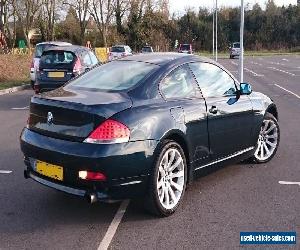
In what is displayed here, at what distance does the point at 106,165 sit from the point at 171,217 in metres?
0.96

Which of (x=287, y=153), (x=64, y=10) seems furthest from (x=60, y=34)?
(x=287, y=153)

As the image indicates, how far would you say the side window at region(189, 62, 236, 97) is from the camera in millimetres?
5223

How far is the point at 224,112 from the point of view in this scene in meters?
5.28

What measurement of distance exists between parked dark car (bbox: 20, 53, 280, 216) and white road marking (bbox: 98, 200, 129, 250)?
316mm

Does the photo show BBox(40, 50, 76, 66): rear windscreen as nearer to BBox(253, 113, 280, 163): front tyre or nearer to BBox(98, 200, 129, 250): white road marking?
BBox(253, 113, 280, 163): front tyre

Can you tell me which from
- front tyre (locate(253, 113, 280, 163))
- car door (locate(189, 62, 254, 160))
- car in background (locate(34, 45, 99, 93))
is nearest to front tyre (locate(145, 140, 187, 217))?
car door (locate(189, 62, 254, 160))

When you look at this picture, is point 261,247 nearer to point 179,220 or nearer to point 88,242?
point 179,220

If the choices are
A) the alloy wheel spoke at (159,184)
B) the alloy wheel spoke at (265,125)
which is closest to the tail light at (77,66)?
the alloy wheel spoke at (265,125)

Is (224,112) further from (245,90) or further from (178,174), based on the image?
(178,174)

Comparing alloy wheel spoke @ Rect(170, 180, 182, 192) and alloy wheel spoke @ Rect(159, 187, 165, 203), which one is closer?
alloy wheel spoke @ Rect(159, 187, 165, 203)

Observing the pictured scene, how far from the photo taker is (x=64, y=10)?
50969 millimetres

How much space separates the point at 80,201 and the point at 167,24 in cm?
5856

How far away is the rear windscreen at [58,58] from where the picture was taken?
12094 mm

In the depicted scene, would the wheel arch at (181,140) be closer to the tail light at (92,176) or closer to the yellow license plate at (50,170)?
the tail light at (92,176)
